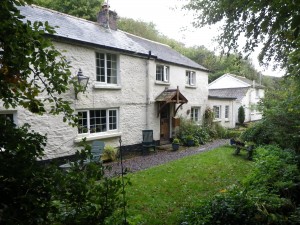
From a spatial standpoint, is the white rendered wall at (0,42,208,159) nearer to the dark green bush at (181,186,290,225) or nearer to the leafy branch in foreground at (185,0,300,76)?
the leafy branch in foreground at (185,0,300,76)

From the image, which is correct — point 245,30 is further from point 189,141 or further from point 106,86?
point 189,141

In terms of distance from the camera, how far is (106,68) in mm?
11391

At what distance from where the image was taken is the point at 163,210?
568 centimetres

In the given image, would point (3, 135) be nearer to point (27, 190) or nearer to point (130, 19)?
point (27, 190)

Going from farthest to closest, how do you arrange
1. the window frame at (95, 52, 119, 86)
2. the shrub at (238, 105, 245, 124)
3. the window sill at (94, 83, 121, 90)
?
the shrub at (238, 105, 245, 124)
the window frame at (95, 52, 119, 86)
the window sill at (94, 83, 121, 90)

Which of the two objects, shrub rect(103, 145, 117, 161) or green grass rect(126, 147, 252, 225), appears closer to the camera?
green grass rect(126, 147, 252, 225)

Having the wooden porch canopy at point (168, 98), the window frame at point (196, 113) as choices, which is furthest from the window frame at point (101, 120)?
the window frame at point (196, 113)

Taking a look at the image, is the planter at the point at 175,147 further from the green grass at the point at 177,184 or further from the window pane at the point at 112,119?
the window pane at the point at 112,119

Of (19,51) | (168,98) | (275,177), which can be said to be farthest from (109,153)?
(19,51)

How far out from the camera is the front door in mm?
14889

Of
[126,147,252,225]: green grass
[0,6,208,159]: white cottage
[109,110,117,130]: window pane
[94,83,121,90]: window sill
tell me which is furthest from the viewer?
[109,110,117,130]: window pane

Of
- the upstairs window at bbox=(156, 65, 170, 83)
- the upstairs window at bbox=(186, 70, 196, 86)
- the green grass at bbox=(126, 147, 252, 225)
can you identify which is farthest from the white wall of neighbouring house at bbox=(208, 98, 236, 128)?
the green grass at bbox=(126, 147, 252, 225)

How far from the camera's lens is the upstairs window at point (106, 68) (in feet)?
36.7

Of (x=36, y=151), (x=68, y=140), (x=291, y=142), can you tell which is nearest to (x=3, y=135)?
(x=36, y=151)
